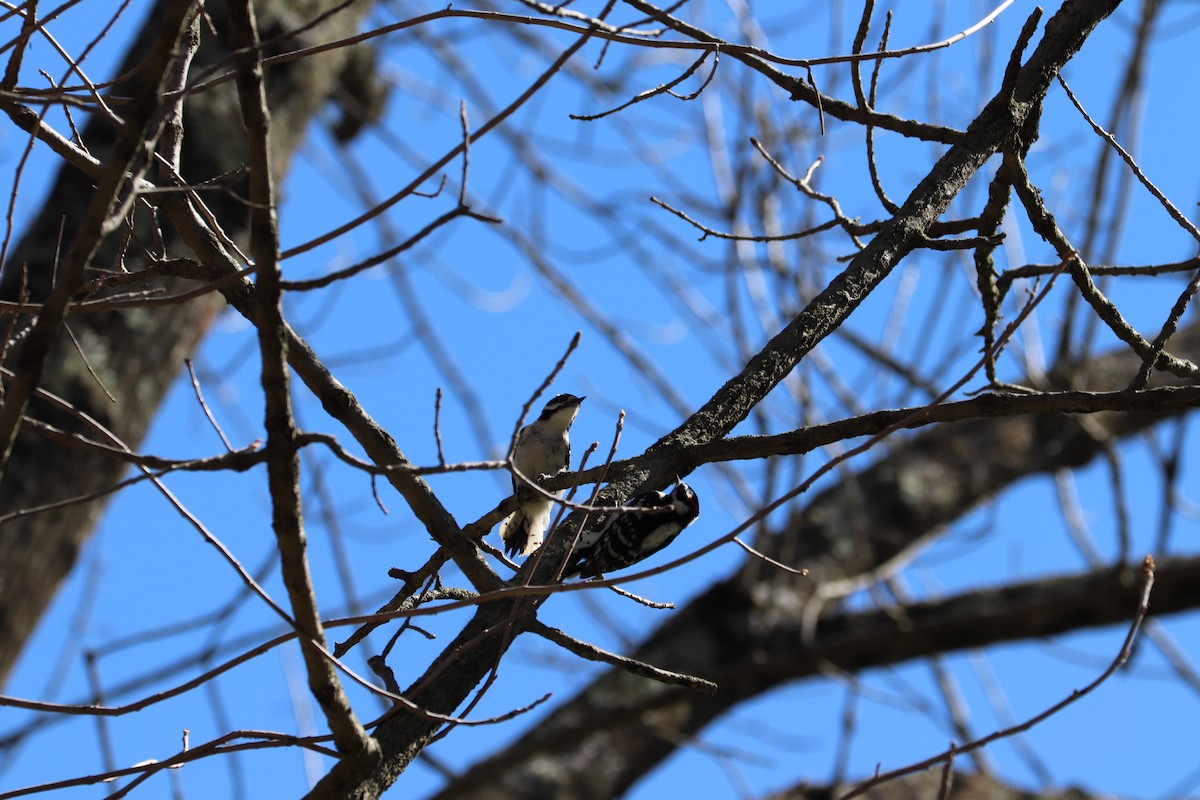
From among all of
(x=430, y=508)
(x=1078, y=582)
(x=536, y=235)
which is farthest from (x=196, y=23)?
(x=1078, y=582)

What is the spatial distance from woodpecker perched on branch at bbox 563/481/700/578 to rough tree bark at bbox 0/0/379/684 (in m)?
1.82

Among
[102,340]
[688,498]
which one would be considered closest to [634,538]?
[688,498]

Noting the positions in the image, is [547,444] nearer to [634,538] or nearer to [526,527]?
[526,527]

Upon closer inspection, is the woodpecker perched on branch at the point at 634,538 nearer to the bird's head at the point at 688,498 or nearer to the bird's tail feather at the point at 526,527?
the bird's head at the point at 688,498

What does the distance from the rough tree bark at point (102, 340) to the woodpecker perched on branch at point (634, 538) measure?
1.82 m

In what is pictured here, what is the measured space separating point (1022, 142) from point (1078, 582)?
4.86 meters

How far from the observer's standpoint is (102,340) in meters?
5.14

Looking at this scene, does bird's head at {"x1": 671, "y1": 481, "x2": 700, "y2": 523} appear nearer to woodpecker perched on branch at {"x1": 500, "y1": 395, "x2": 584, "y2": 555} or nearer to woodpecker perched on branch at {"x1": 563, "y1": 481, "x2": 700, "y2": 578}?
woodpecker perched on branch at {"x1": 563, "y1": 481, "x2": 700, "y2": 578}

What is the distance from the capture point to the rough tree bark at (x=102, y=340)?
15.6 feet

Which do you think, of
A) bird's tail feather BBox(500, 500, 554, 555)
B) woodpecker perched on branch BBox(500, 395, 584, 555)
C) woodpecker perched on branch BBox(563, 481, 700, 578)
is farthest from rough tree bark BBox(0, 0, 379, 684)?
woodpecker perched on branch BBox(563, 481, 700, 578)

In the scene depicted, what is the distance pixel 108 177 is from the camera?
145 centimetres

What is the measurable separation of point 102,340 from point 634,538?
255 centimetres

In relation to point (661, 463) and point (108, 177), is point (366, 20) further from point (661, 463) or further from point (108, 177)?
point (108, 177)

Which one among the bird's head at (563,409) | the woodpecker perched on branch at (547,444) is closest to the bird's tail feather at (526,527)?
the woodpecker perched on branch at (547,444)
